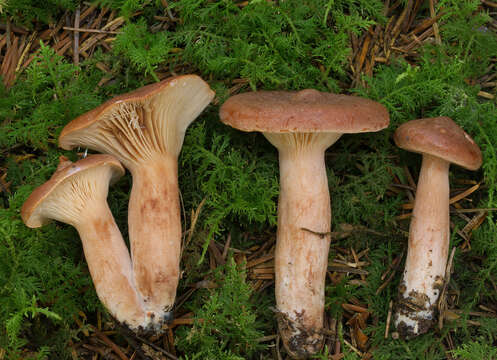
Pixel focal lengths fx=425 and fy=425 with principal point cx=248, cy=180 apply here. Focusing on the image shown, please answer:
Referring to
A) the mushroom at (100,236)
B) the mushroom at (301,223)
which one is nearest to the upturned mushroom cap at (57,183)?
the mushroom at (100,236)

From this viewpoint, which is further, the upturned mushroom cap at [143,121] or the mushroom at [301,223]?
the mushroom at [301,223]

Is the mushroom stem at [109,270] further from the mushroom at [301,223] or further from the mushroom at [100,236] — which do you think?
the mushroom at [301,223]

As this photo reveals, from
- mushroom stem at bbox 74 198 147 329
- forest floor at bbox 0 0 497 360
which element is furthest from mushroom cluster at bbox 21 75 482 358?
forest floor at bbox 0 0 497 360

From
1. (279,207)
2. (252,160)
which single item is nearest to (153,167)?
(252,160)

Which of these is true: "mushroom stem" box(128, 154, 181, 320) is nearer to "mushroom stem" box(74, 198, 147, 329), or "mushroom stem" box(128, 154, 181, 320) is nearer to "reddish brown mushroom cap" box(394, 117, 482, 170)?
"mushroom stem" box(74, 198, 147, 329)

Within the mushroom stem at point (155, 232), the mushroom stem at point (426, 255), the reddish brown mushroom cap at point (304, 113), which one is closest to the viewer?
the reddish brown mushroom cap at point (304, 113)

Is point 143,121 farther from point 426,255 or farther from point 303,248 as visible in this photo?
point 426,255

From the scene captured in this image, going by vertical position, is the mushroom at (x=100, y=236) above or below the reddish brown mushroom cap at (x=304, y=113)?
below
